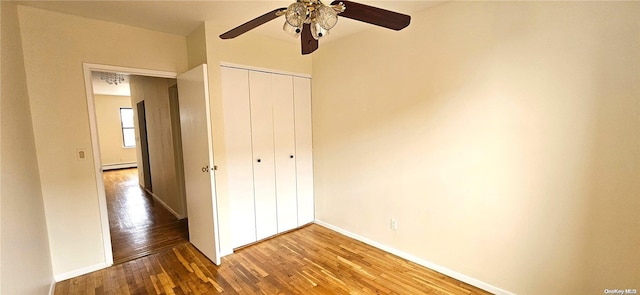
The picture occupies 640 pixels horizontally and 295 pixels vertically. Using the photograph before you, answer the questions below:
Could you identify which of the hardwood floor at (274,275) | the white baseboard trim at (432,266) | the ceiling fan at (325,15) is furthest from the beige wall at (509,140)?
the ceiling fan at (325,15)

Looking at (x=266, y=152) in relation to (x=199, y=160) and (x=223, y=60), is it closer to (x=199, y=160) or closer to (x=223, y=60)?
(x=199, y=160)

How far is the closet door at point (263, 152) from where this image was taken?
9.64 ft

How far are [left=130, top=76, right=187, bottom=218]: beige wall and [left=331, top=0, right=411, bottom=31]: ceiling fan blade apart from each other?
3170 mm

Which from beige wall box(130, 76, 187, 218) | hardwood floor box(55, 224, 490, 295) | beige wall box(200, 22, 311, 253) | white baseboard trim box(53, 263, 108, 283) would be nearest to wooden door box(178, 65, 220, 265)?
beige wall box(200, 22, 311, 253)

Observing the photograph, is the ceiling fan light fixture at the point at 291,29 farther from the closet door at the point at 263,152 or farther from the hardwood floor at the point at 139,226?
the hardwood floor at the point at 139,226

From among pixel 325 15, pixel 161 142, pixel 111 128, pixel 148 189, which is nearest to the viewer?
pixel 325 15

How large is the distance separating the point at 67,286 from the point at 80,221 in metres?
0.54

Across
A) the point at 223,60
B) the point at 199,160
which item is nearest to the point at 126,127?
the point at 199,160

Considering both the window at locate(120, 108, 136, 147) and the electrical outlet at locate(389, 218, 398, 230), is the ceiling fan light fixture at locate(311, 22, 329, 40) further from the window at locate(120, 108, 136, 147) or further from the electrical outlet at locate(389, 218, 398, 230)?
the window at locate(120, 108, 136, 147)

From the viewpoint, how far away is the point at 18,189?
159 centimetres

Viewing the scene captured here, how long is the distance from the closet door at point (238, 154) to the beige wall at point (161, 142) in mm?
1386

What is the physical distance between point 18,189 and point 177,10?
65.9 inches

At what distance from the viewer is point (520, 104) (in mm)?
1827

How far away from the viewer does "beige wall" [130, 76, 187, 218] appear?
382cm
